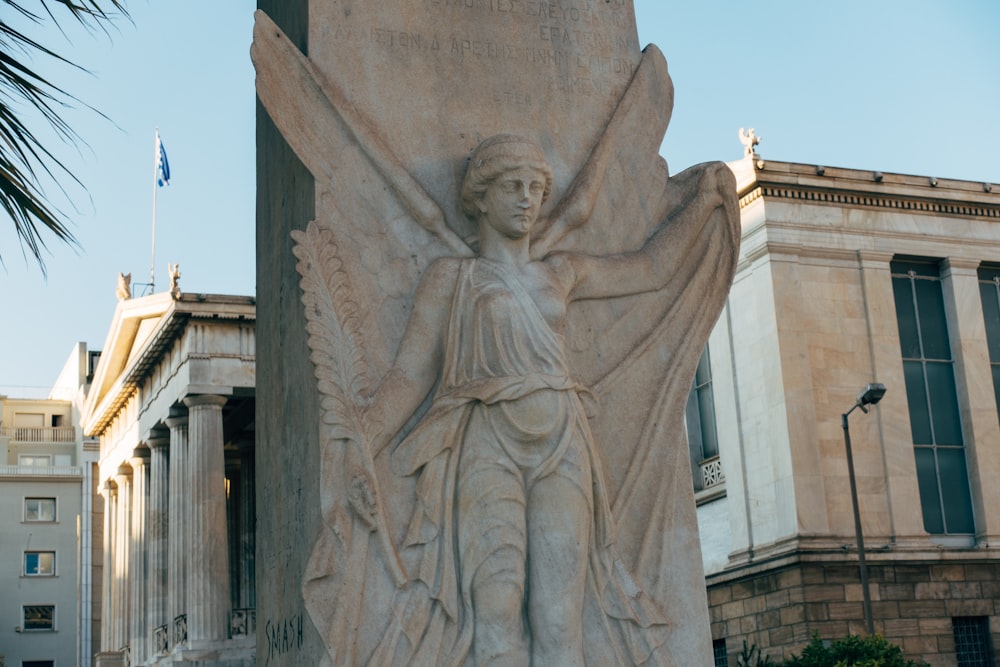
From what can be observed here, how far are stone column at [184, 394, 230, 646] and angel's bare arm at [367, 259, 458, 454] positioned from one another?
134 feet

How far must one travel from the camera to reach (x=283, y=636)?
29.8ft

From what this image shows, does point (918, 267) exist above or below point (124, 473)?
above

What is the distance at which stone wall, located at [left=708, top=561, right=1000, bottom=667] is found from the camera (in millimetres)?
39562

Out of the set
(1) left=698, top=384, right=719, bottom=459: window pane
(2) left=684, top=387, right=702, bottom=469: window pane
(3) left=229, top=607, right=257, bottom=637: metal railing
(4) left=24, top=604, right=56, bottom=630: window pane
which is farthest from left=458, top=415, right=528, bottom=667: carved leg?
(4) left=24, top=604, right=56, bottom=630: window pane

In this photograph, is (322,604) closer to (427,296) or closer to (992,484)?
(427,296)

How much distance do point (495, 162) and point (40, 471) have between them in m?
84.7

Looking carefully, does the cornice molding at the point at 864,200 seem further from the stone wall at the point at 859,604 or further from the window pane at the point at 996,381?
the stone wall at the point at 859,604

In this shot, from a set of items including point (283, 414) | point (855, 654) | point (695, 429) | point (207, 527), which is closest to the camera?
point (283, 414)

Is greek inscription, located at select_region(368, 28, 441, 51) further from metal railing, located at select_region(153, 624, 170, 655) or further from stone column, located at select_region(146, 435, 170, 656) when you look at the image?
stone column, located at select_region(146, 435, 170, 656)

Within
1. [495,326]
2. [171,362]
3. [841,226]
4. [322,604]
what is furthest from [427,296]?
[171,362]

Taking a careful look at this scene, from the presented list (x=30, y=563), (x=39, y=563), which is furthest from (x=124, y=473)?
(x=30, y=563)

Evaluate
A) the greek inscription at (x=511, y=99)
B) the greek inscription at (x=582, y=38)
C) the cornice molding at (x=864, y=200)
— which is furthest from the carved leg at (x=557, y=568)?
the cornice molding at (x=864, y=200)

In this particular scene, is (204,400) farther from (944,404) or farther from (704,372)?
(944,404)

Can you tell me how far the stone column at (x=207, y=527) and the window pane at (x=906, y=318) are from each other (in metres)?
23.2
